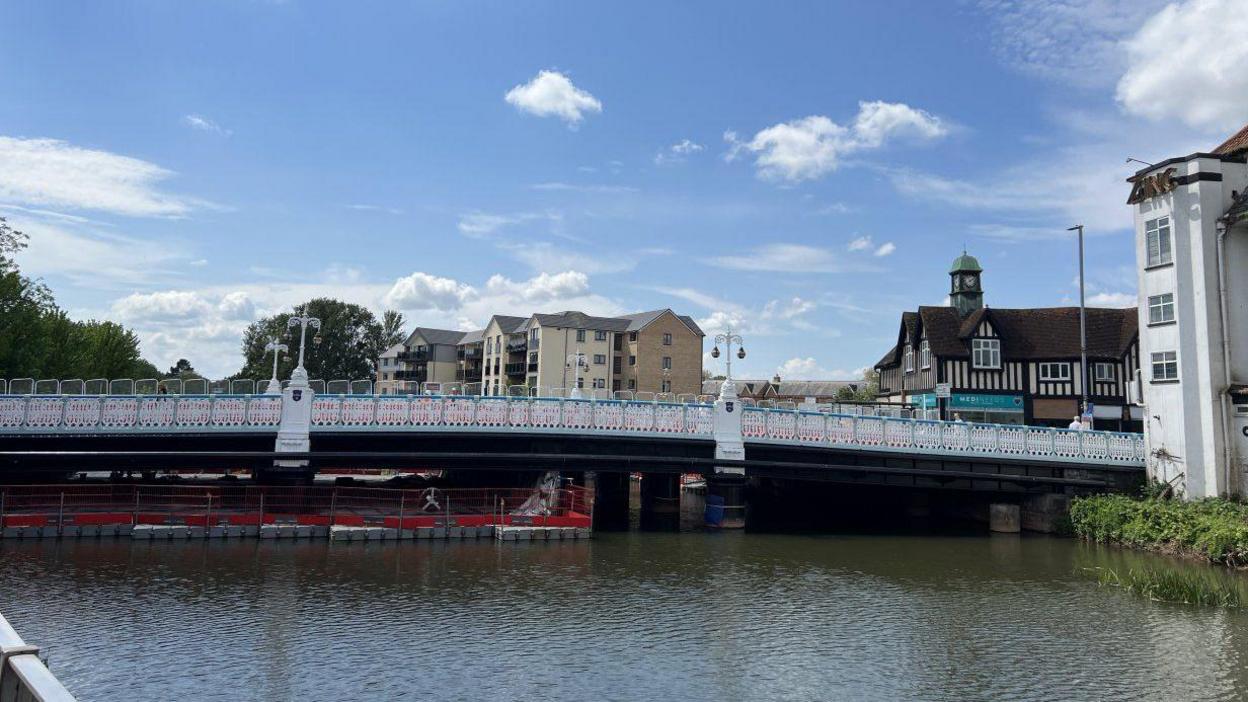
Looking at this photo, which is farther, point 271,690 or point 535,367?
point 535,367

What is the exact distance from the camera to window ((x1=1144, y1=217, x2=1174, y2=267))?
25.5m

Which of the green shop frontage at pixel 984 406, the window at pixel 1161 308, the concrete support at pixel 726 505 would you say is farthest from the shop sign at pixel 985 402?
the concrete support at pixel 726 505

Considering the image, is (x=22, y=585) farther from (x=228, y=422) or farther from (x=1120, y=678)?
(x=1120, y=678)

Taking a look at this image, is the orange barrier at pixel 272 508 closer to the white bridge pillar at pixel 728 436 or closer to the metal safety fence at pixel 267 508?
the metal safety fence at pixel 267 508

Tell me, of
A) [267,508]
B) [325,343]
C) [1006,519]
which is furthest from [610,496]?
[325,343]

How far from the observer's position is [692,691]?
1083cm

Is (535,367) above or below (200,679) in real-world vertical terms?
above

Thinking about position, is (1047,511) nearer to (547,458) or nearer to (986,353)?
(986,353)

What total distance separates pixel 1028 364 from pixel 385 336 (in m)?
79.8

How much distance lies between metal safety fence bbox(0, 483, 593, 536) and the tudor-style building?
1030 inches

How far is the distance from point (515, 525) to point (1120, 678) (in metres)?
16.1

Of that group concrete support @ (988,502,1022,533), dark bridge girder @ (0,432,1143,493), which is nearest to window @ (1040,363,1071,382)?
dark bridge girder @ (0,432,1143,493)

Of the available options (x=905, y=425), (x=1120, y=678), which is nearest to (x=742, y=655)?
(x=1120, y=678)

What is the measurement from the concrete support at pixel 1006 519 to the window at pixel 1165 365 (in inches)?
261
